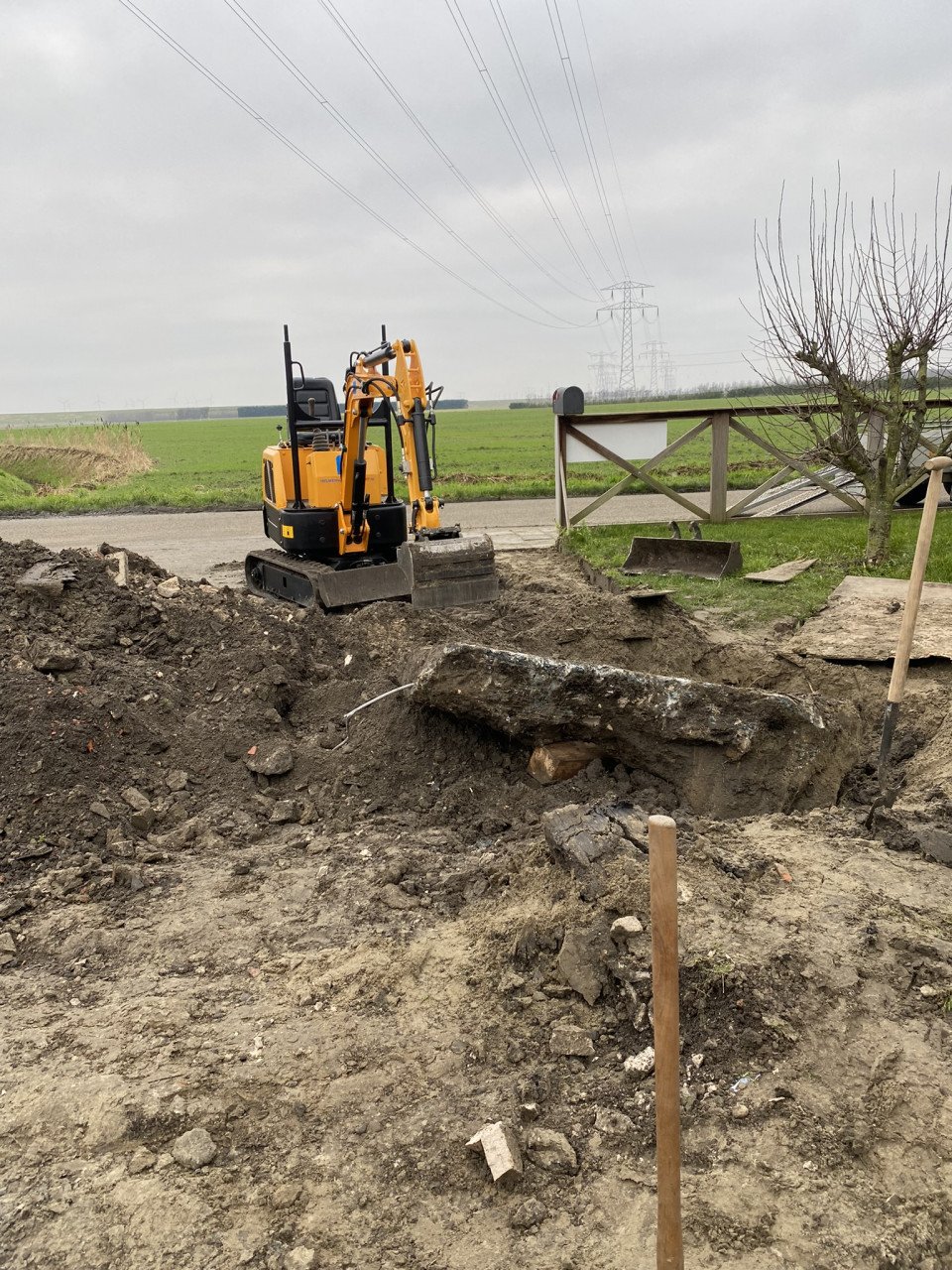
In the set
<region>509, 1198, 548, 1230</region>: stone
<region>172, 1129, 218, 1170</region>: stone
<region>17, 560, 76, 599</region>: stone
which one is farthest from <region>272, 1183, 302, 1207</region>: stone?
<region>17, 560, 76, 599</region>: stone

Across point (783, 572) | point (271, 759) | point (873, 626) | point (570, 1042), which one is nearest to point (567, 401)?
point (783, 572)

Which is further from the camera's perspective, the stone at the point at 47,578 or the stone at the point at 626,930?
the stone at the point at 47,578

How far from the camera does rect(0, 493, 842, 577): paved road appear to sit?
50.5 feet

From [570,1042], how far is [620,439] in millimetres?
12321

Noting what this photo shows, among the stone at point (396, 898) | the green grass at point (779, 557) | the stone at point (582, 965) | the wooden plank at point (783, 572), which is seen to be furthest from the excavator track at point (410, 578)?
the stone at point (582, 965)

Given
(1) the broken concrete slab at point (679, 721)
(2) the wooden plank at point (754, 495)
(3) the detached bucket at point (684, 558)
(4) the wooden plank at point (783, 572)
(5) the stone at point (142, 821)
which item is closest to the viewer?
(1) the broken concrete slab at point (679, 721)

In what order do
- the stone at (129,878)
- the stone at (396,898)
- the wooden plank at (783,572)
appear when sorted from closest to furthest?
the stone at (396,898)
the stone at (129,878)
the wooden plank at (783,572)

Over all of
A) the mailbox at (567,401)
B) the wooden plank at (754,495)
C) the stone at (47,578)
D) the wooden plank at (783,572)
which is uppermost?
the mailbox at (567,401)

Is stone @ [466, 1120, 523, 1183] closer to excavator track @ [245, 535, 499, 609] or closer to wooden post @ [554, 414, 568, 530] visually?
excavator track @ [245, 535, 499, 609]

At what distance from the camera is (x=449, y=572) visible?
9109 mm

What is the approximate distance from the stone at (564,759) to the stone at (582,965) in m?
1.80

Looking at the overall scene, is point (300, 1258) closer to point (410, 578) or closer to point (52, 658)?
point (52, 658)

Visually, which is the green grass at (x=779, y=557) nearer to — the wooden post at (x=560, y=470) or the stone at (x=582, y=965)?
the wooden post at (x=560, y=470)

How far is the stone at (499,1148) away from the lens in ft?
9.00
